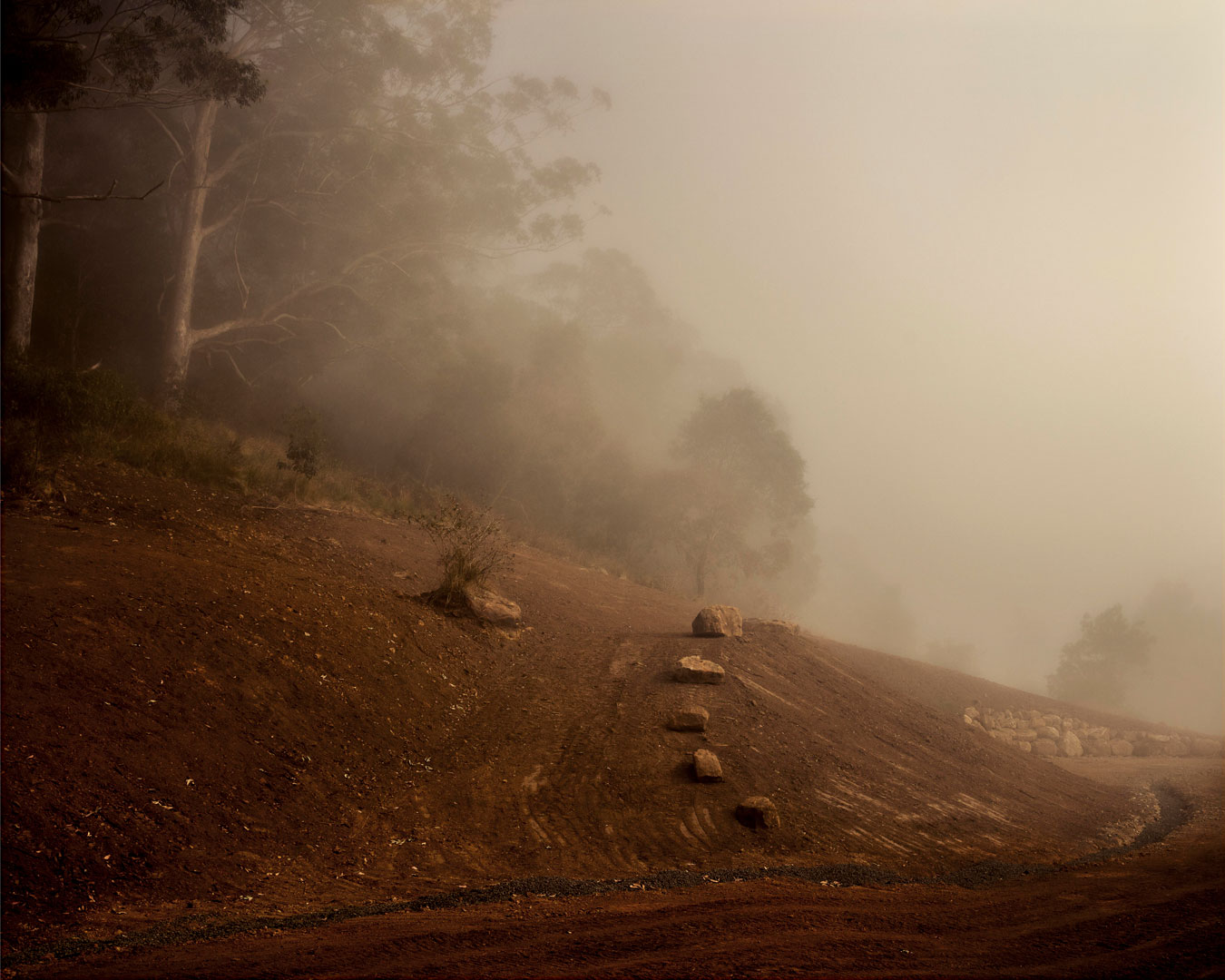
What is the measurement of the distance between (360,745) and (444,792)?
1041 mm

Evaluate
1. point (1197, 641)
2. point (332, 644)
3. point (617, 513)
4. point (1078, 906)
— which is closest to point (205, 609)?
point (332, 644)

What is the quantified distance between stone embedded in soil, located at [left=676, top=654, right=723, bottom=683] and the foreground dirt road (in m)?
5.01

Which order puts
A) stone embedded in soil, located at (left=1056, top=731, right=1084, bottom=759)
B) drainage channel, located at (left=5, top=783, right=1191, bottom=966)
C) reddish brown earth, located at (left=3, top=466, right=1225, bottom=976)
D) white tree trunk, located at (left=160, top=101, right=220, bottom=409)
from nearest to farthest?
drainage channel, located at (left=5, top=783, right=1191, bottom=966) → reddish brown earth, located at (left=3, top=466, right=1225, bottom=976) → stone embedded in soil, located at (left=1056, top=731, right=1084, bottom=759) → white tree trunk, located at (left=160, top=101, right=220, bottom=409)

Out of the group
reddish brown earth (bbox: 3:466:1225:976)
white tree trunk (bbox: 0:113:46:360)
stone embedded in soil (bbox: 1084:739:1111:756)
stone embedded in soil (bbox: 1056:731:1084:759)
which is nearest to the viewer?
reddish brown earth (bbox: 3:466:1225:976)

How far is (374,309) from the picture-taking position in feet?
81.9

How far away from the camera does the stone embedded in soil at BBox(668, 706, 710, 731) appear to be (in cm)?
896

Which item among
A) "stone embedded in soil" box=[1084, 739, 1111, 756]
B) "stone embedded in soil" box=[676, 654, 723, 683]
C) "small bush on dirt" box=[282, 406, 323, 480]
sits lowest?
"stone embedded in soil" box=[1084, 739, 1111, 756]

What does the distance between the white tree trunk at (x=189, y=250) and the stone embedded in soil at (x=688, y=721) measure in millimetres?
16694

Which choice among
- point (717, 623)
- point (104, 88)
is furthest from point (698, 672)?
point (104, 88)

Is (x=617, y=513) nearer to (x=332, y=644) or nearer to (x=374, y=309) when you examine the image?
(x=374, y=309)

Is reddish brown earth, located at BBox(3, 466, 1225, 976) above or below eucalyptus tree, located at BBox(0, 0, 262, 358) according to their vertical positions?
below

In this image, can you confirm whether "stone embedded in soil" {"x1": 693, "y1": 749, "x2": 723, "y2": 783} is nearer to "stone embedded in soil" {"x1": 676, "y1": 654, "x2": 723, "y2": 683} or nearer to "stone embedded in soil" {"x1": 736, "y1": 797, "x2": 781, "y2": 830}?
"stone embedded in soil" {"x1": 736, "y1": 797, "x2": 781, "y2": 830}

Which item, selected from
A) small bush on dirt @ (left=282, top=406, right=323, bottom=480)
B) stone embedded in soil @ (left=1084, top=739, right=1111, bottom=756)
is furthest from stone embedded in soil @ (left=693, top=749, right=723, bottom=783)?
stone embedded in soil @ (left=1084, top=739, right=1111, bottom=756)

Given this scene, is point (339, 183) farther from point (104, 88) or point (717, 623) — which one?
point (717, 623)
